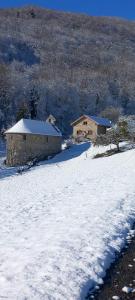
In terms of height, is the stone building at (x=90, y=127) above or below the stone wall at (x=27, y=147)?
above

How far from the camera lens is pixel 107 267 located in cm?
1045

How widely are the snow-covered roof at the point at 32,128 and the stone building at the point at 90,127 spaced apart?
7.37 metres

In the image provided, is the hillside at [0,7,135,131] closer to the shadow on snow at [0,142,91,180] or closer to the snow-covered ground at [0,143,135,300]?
the shadow on snow at [0,142,91,180]

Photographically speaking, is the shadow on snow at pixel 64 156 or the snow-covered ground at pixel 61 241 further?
the shadow on snow at pixel 64 156

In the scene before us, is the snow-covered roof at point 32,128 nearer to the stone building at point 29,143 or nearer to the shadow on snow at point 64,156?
the stone building at point 29,143

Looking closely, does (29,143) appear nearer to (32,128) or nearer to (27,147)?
(27,147)

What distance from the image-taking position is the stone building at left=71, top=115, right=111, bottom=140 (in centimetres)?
7200

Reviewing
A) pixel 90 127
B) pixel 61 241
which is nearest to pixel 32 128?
pixel 90 127

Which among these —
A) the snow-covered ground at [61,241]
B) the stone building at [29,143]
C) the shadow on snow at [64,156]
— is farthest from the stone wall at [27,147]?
the snow-covered ground at [61,241]

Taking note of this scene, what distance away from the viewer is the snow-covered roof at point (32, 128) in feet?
206

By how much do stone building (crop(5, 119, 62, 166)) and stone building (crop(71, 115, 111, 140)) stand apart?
827 centimetres

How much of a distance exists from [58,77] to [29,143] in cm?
7434

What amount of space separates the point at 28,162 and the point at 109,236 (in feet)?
161

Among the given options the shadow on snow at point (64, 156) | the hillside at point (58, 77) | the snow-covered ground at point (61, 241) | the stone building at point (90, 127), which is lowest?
the shadow on snow at point (64, 156)
